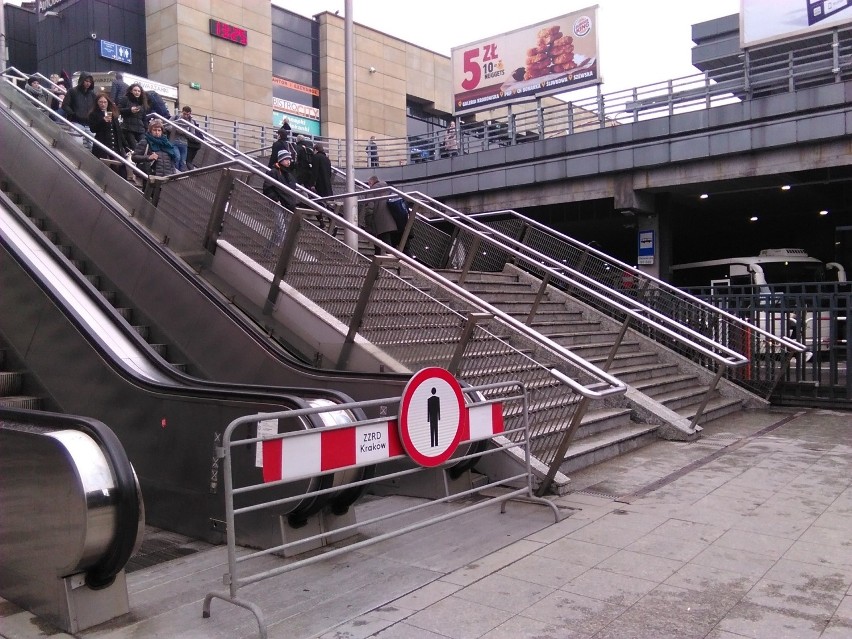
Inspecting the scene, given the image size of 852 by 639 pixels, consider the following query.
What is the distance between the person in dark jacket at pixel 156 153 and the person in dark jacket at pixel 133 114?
724 millimetres

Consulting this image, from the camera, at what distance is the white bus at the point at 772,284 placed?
35.3 ft

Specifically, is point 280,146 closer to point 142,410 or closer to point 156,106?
point 156,106

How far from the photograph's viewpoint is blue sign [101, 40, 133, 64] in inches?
1196

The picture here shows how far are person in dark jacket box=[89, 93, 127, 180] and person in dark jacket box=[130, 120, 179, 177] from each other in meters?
0.35

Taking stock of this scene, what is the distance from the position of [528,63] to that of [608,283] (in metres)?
13.9

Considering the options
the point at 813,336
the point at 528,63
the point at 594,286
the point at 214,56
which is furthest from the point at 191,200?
the point at 214,56

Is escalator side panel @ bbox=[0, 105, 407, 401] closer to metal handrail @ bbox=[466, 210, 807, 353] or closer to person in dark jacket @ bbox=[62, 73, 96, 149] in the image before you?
person in dark jacket @ bbox=[62, 73, 96, 149]

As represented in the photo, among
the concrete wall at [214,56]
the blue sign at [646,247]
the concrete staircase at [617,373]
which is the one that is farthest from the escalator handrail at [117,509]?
the concrete wall at [214,56]

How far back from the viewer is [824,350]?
10.7m

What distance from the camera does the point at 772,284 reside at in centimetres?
1334

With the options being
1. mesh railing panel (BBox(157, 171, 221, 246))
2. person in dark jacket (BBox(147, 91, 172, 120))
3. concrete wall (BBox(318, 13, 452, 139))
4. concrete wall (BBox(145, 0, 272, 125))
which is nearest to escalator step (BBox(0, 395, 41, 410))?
mesh railing panel (BBox(157, 171, 221, 246))

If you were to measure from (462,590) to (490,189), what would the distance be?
16.9 meters

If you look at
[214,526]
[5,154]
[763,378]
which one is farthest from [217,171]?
[763,378]

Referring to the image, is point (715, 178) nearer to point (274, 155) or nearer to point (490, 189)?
point (490, 189)
